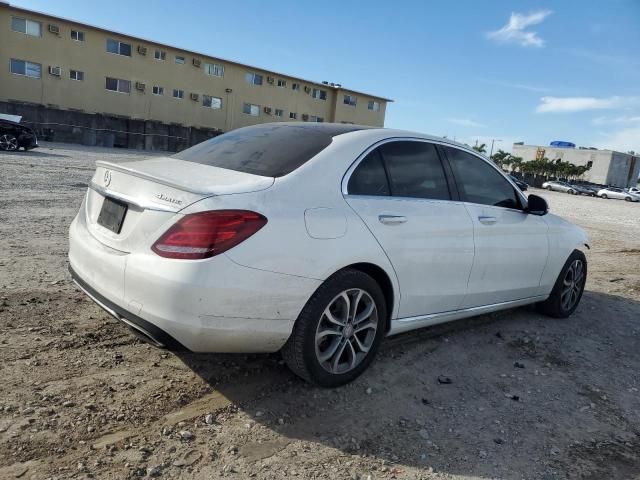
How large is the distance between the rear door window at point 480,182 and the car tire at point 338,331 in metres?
1.35

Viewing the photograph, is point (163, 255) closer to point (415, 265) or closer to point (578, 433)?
point (415, 265)

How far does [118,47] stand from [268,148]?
3948 centimetres

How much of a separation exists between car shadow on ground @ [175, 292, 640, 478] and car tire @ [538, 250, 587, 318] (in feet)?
2.24

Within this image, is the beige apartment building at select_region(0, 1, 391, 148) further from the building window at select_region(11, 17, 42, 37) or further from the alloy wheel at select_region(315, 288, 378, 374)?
the alloy wheel at select_region(315, 288, 378, 374)

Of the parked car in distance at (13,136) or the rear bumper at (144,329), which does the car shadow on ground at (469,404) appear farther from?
the parked car in distance at (13,136)

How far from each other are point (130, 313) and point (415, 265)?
→ 6.09ft

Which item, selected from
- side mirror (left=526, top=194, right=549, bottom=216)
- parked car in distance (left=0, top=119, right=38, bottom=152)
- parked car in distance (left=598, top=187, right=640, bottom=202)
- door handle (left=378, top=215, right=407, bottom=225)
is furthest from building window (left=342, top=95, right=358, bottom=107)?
door handle (left=378, top=215, right=407, bottom=225)

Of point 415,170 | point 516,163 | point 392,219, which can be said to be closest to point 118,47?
point 415,170

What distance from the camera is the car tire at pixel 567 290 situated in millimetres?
5180

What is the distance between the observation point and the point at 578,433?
3104 mm

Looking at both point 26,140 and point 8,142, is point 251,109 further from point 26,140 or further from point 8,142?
point 8,142

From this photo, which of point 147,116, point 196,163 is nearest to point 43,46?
point 147,116

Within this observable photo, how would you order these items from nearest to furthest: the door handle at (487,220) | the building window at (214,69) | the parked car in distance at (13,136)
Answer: the door handle at (487,220)
the parked car in distance at (13,136)
the building window at (214,69)

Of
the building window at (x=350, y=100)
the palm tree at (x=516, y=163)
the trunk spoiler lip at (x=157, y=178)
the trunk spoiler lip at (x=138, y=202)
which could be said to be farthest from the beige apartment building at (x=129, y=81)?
the palm tree at (x=516, y=163)
